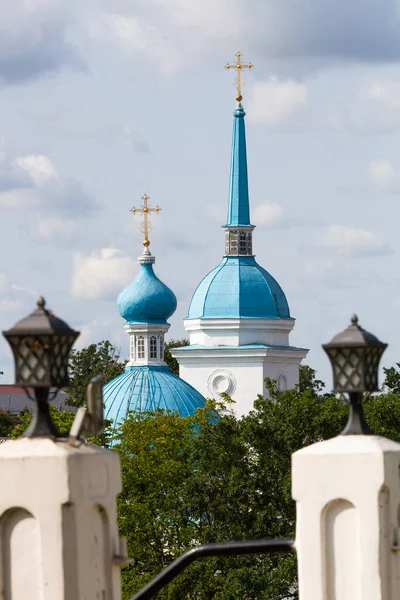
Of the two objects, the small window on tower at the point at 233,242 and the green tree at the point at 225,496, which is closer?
the green tree at the point at 225,496

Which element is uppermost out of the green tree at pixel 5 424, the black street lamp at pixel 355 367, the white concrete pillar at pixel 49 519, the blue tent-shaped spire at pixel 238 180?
the blue tent-shaped spire at pixel 238 180

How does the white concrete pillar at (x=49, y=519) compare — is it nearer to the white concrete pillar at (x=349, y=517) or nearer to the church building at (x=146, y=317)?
the white concrete pillar at (x=349, y=517)

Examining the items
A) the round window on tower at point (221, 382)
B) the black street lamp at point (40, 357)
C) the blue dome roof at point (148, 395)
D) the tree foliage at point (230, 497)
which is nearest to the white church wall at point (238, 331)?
the round window on tower at point (221, 382)

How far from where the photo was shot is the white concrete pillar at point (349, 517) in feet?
24.7

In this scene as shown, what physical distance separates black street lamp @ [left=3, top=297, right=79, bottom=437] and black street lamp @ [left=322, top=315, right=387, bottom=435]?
1225 millimetres

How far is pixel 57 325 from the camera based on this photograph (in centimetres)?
706

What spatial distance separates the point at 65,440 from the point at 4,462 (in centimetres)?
27

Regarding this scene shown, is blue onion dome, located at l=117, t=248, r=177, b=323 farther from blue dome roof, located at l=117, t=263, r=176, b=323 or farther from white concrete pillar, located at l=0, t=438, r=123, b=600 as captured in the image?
white concrete pillar, located at l=0, t=438, r=123, b=600

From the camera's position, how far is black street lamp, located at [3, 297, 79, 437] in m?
7.02

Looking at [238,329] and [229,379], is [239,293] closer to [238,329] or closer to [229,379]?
[238,329]

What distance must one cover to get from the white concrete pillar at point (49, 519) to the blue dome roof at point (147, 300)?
67157 mm

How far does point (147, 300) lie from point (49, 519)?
67.3 metres

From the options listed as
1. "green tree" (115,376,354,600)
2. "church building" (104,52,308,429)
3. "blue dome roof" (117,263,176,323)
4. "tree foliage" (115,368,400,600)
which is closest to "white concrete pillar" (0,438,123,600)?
"tree foliage" (115,368,400,600)

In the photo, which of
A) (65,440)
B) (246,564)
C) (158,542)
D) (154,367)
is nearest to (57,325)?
(65,440)
